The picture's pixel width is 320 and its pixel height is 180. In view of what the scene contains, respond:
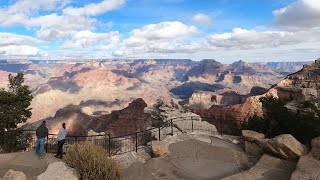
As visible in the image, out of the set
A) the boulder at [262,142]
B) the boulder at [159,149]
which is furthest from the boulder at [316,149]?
the boulder at [159,149]

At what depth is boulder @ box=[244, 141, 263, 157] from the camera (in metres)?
19.0

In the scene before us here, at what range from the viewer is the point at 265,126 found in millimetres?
23219

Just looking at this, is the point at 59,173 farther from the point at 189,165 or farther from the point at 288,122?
the point at 288,122

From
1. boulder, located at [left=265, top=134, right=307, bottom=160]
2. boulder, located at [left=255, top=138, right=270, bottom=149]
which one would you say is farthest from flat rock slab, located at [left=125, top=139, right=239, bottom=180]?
boulder, located at [left=265, top=134, right=307, bottom=160]

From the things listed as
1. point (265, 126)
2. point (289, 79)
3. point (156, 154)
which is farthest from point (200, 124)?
point (289, 79)

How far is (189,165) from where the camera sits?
17.6 meters

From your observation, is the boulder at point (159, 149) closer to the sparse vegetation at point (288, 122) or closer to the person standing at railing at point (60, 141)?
the person standing at railing at point (60, 141)

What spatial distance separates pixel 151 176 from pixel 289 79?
85996 mm

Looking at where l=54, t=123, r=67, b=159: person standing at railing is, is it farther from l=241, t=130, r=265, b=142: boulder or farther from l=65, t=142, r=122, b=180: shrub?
l=241, t=130, r=265, b=142: boulder

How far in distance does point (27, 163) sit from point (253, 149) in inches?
493

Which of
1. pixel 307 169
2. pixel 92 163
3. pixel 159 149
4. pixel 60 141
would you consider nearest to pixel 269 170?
pixel 307 169

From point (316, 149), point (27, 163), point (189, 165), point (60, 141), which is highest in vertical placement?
point (316, 149)

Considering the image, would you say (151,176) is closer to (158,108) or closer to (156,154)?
(156,154)

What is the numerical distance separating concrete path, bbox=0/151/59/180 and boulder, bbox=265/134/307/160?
1151 cm
